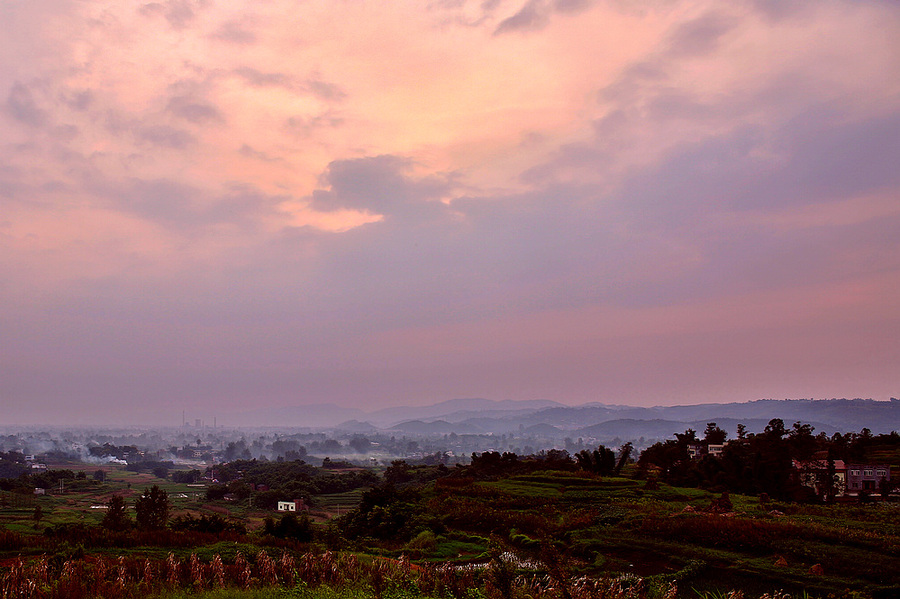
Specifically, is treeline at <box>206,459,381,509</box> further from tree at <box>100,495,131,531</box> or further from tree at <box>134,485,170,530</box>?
tree at <box>100,495,131,531</box>

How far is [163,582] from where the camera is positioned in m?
9.88

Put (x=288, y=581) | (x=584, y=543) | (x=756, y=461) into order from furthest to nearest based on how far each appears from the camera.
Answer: (x=756, y=461), (x=584, y=543), (x=288, y=581)

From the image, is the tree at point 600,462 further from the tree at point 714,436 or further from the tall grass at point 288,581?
the tall grass at point 288,581

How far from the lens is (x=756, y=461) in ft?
84.9

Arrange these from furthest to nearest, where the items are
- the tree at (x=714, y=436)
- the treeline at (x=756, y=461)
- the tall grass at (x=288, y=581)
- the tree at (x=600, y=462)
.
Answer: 1. the tree at (x=714, y=436)
2. the tree at (x=600, y=462)
3. the treeline at (x=756, y=461)
4. the tall grass at (x=288, y=581)

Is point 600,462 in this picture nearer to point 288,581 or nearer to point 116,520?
point 116,520

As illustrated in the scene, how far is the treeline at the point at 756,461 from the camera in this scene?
25.3m

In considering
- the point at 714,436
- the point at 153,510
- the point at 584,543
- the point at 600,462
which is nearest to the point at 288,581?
the point at 584,543

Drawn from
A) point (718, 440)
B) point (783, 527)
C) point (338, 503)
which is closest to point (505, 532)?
point (783, 527)

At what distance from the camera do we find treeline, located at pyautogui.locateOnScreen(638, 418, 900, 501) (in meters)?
25.3

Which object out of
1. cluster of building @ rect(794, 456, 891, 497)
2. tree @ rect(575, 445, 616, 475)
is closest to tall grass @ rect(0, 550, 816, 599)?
cluster of building @ rect(794, 456, 891, 497)

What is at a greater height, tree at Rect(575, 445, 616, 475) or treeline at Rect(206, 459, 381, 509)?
tree at Rect(575, 445, 616, 475)

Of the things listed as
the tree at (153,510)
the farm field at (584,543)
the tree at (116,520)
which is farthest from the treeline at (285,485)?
the farm field at (584,543)

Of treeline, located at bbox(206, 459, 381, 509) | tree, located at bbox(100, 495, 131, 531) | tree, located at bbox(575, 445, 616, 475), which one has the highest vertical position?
tree, located at bbox(575, 445, 616, 475)
